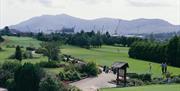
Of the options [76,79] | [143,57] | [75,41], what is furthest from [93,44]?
[76,79]

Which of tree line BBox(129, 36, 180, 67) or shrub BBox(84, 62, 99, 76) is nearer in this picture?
shrub BBox(84, 62, 99, 76)

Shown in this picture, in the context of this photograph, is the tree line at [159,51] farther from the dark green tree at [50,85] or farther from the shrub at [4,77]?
the dark green tree at [50,85]

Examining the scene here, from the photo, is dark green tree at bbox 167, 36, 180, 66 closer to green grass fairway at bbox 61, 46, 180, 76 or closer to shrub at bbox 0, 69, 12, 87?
green grass fairway at bbox 61, 46, 180, 76

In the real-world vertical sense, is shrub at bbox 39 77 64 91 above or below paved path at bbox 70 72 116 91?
above

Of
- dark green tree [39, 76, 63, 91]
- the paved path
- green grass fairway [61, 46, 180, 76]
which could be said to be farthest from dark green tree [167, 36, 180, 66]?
dark green tree [39, 76, 63, 91]

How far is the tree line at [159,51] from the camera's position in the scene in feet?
228

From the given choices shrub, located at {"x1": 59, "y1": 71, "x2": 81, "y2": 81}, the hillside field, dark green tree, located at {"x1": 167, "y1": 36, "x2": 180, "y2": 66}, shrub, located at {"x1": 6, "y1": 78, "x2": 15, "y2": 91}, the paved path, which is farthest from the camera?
dark green tree, located at {"x1": 167, "y1": 36, "x2": 180, "y2": 66}

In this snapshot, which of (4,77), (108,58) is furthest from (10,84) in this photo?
(108,58)

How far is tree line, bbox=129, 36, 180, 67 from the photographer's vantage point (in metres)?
69.4

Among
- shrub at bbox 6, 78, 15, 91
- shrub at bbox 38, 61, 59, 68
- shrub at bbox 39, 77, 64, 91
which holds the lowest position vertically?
shrub at bbox 38, 61, 59, 68

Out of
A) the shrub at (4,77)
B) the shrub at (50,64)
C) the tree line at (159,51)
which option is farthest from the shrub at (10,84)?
the tree line at (159,51)

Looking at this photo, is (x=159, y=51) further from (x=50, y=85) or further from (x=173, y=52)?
(x=50, y=85)

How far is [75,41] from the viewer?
117 m

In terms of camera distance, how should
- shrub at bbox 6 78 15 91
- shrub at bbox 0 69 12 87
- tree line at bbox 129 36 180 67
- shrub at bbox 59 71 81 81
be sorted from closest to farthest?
shrub at bbox 6 78 15 91, shrub at bbox 0 69 12 87, shrub at bbox 59 71 81 81, tree line at bbox 129 36 180 67
